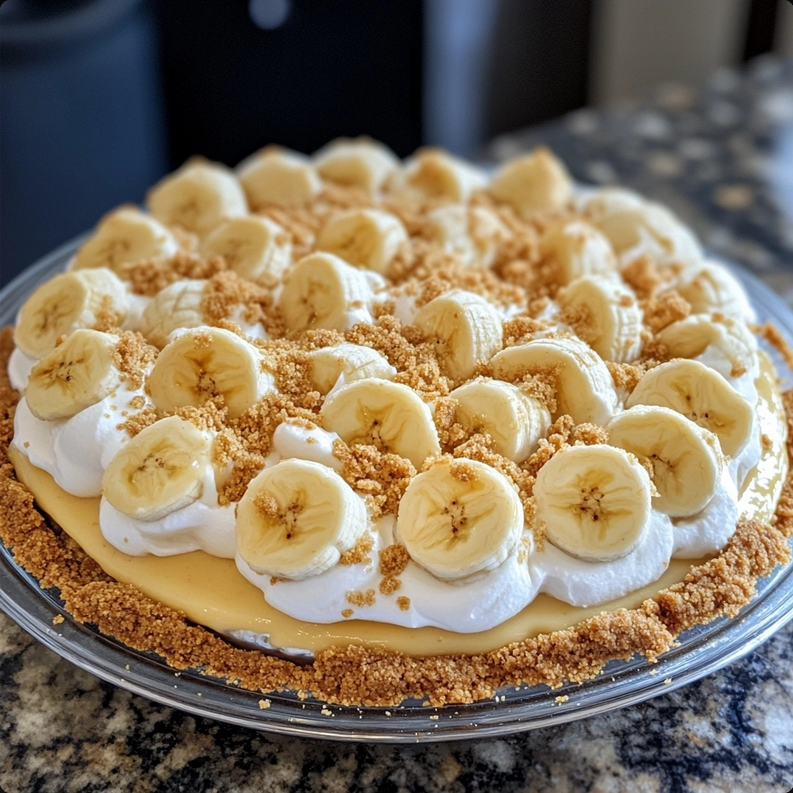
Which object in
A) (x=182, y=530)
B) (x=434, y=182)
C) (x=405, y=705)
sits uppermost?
(x=434, y=182)

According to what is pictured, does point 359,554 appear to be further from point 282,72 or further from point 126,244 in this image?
point 282,72

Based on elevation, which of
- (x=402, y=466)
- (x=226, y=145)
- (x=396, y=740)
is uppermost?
(x=402, y=466)

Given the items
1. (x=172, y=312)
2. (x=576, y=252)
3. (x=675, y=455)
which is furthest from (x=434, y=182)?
(x=675, y=455)

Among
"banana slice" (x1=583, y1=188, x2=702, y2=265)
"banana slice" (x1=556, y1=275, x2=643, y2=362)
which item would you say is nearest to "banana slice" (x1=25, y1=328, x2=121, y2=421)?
"banana slice" (x1=556, y1=275, x2=643, y2=362)

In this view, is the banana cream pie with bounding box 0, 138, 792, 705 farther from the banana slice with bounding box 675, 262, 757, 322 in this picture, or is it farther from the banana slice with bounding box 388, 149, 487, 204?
the banana slice with bounding box 388, 149, 487, 204

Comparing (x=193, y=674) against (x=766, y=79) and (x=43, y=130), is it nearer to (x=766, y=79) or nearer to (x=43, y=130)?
(x=43, y=130)

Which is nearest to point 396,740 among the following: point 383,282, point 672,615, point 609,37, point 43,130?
point 672,615

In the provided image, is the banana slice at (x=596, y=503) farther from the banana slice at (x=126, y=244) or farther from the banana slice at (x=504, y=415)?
the banana slice at (x=126, y=244)
